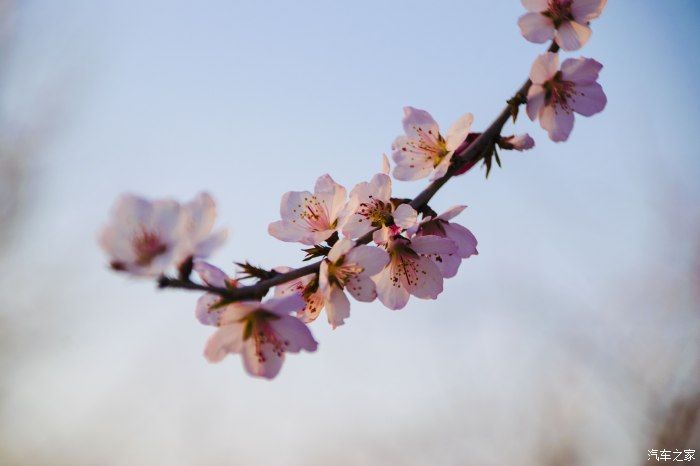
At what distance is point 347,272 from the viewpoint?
1.12m

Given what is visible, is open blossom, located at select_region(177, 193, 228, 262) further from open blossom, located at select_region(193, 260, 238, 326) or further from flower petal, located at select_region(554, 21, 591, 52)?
flower petal, located at select_region(554, 21, 591, 52)

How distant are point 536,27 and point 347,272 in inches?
29.6

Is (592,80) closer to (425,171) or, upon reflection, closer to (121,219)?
(425,171)

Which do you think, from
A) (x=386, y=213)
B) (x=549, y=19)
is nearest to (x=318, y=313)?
(x=386, y=213)

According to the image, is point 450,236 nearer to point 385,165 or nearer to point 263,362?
point 385,165

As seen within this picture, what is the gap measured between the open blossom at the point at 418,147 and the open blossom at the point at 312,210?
0.22 meters

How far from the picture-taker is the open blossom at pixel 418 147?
145 cm

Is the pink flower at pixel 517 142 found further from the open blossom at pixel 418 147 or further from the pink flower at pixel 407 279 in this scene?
the pink flower at pixel 407 279

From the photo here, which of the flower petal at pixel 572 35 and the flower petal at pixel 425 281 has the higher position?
the flower petal at pixel 572 35

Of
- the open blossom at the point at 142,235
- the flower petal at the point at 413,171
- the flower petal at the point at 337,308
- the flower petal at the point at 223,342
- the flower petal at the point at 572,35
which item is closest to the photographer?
the open blossom at the point at 142,235
